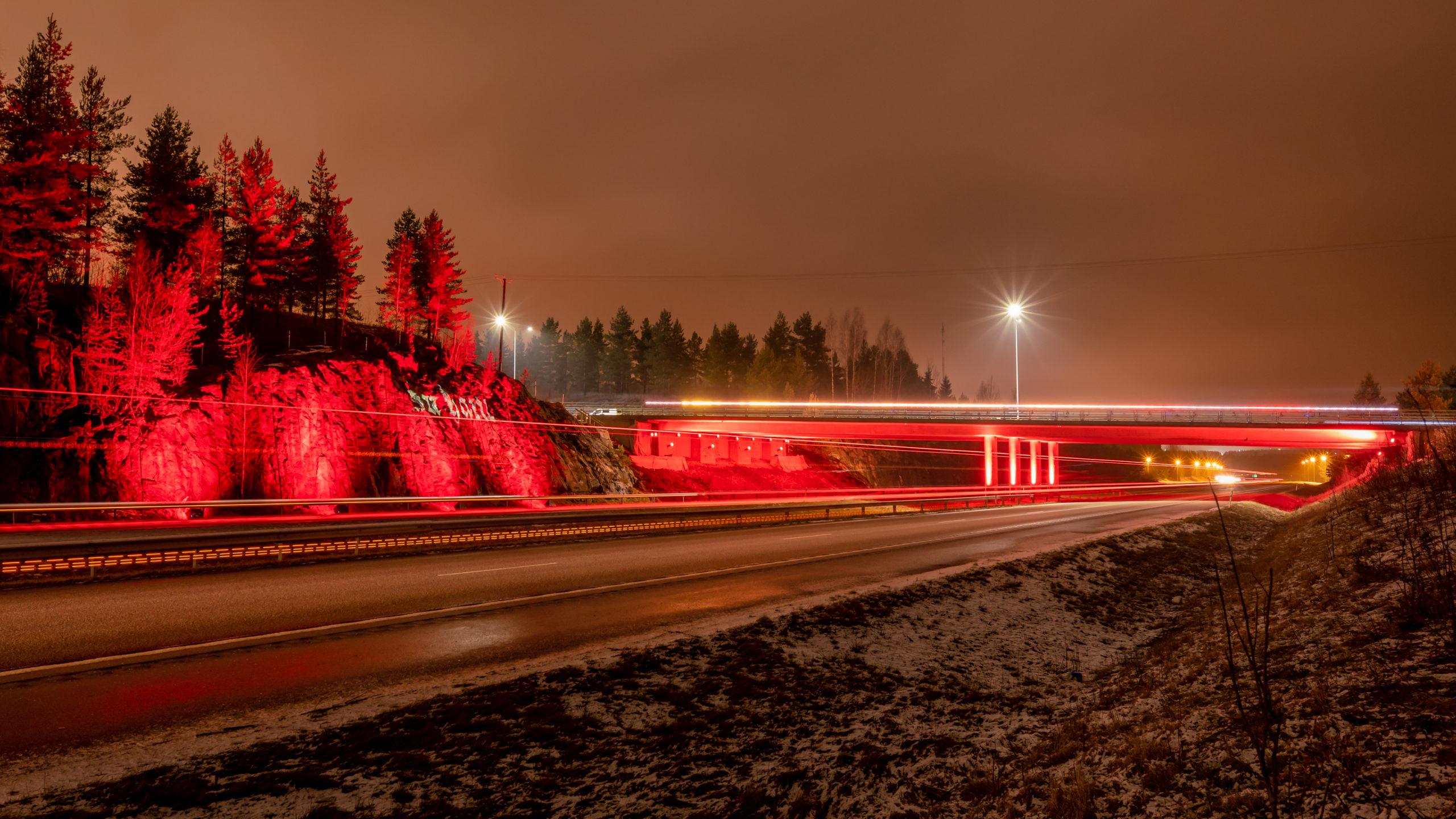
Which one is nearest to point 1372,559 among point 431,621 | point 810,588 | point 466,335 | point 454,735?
point 810,588

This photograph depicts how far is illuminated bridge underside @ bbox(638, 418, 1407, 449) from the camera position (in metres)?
52.6

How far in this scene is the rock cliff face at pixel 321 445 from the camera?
30.3 meters

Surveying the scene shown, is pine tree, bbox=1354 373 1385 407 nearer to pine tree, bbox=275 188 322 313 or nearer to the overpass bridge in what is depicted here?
the overpass bridge

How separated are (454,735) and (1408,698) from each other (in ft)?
24.4

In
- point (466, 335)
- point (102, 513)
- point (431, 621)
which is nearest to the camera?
point (431, 621)

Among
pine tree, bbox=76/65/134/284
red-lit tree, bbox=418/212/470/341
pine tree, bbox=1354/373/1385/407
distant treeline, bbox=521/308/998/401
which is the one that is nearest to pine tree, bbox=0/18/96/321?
pine tree, bbox=76/65/134/284

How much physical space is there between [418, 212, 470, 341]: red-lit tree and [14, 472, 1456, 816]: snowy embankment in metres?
64.7

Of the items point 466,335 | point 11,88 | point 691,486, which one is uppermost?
point 11,88

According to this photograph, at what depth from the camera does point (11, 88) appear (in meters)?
36.0

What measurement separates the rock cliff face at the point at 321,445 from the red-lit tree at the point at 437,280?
23511 mm

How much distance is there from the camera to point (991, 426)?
5969cm

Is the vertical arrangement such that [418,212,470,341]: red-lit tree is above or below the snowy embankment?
above

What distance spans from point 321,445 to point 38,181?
18.9m

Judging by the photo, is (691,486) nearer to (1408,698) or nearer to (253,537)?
(253,537)
